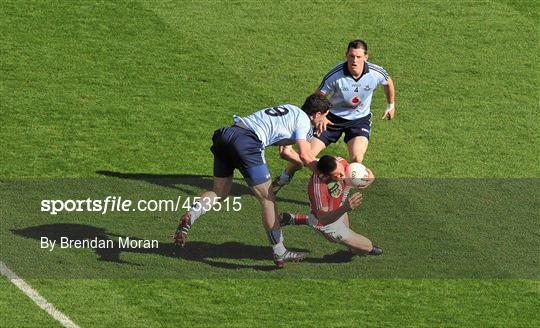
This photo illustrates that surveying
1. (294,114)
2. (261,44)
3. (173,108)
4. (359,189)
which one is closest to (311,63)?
(261,44)

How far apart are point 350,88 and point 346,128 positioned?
0.65 m

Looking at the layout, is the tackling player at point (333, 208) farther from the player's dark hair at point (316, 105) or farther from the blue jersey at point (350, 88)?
the blue jersey at point (350, 88)

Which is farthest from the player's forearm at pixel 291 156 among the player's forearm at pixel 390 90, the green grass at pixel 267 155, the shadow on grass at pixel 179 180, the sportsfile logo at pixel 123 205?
the player's forearm at pixel 390 90

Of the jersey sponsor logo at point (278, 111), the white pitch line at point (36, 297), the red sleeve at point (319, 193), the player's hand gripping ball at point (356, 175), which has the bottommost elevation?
the white pitch line at point (36, 297)

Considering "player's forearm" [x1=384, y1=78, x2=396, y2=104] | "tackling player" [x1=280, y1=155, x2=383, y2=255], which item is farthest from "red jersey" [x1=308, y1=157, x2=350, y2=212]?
"player's forearm" [x1=384, y1=78, x2=396, y2=104]

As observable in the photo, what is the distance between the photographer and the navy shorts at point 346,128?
21.1m

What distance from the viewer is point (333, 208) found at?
19.0 metres

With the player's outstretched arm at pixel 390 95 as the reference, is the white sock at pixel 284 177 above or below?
below

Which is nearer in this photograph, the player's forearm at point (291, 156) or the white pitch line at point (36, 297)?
the white pitch line at point (36, 297)

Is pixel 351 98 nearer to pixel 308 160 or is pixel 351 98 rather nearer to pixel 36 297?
pixel 308 160

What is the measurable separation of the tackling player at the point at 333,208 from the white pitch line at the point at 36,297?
3787 mm

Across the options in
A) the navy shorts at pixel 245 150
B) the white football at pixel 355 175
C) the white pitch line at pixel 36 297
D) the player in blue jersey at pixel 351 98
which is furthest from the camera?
the player in blue jersey at pixel 351 98

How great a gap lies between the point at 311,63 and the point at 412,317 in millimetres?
9210

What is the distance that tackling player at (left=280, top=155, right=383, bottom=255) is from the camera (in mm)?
18672
